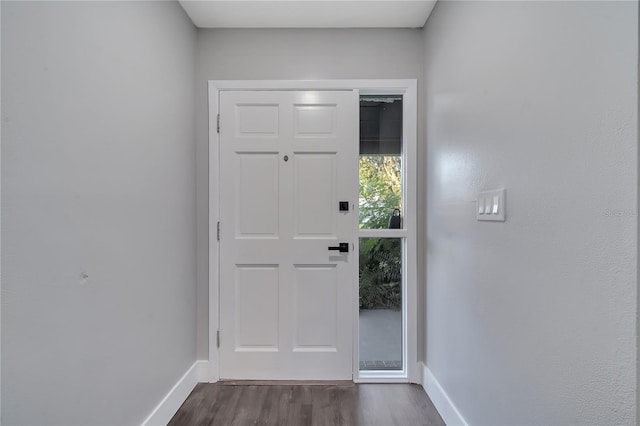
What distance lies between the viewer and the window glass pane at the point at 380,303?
2162 mm

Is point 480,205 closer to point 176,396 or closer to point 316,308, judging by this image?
point 316,308

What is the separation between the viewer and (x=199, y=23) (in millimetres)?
2035

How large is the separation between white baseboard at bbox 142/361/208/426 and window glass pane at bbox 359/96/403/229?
162 centimetres

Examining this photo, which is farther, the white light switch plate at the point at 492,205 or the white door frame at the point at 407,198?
the white door frame at the point at 407,198

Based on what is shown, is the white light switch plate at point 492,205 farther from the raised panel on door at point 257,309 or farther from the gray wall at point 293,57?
the raised panel on door at point 257,309

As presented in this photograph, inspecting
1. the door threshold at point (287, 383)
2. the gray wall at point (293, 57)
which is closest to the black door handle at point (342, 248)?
the gray wall at point (293, 57)

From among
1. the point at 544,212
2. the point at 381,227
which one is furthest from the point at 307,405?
the point at 544,212

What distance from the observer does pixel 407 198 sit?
2.10m

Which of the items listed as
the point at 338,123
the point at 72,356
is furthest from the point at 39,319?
the point at 338,123

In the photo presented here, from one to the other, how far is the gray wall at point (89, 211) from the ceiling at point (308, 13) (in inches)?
9.9

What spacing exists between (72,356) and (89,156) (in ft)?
2.43

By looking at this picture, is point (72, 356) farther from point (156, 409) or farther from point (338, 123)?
point (338, 123)

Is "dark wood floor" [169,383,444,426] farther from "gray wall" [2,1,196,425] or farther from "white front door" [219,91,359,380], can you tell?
"gray wall" [2,1,196,425]

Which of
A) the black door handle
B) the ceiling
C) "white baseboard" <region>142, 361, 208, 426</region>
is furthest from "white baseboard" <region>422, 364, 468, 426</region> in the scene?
→ the ceiling
